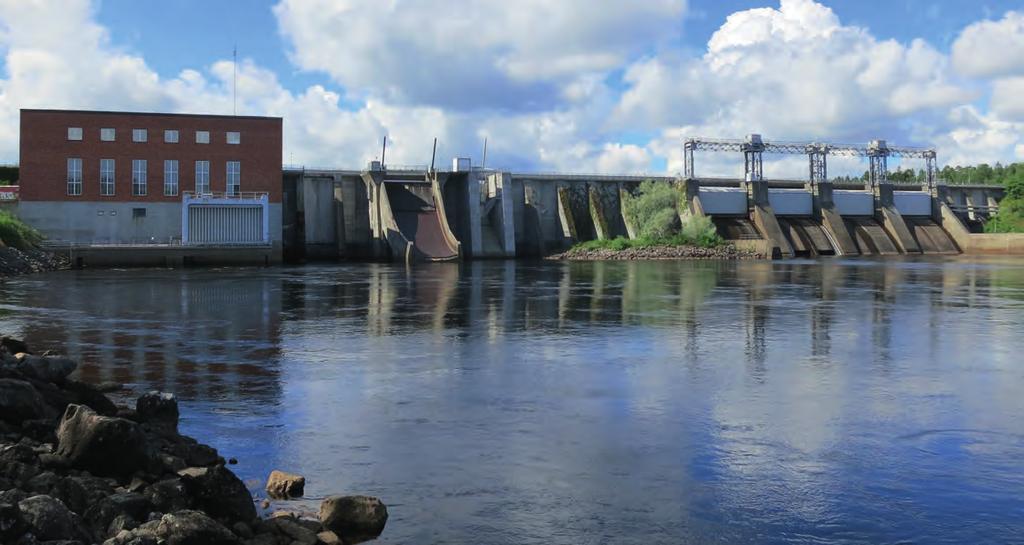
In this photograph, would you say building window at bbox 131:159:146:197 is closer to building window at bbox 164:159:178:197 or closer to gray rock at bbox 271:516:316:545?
building window at bbox 164:159:178:197

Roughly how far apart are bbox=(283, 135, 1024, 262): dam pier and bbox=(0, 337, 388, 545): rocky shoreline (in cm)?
→ 6213

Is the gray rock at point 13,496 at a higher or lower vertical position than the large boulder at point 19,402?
lower

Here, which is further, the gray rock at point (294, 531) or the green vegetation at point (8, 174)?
the green vegetation at point (8, 174)

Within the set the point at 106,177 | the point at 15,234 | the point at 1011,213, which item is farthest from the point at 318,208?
the point at 1011,213

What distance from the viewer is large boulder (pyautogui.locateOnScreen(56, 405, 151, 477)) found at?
8.03 meters

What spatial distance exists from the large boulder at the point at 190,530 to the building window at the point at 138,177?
69271 mm

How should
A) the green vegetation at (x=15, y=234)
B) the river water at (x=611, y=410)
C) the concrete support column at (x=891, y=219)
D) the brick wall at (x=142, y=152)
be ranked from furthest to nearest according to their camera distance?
the concrete support column at (x=891, y=219) < the brick wall at (x=142, y=152) < the green vegetation at (x=15, y=234) < the river water at (x=611, y=410)

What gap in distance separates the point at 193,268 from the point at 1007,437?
195 feet

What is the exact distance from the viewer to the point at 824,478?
9.42 m

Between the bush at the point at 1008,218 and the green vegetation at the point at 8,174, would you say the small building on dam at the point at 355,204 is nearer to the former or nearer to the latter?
the bush at the point at 1008,218

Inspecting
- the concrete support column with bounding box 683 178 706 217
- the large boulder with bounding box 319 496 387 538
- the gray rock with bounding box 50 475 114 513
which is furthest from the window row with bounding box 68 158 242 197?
the large boulder with bounding box 319 496 387 538

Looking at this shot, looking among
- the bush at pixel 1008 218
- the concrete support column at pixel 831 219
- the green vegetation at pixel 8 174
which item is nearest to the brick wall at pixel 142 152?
the green vegetation at pixel 8 174

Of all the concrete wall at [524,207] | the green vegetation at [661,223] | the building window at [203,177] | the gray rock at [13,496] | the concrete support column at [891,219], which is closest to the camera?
the gray rock at [13,496]

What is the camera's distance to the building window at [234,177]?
72.1 m
